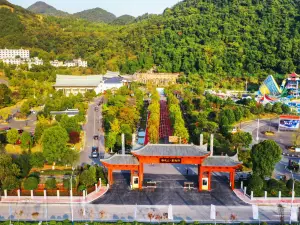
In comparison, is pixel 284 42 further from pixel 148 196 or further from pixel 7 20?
A: pixel 7 20

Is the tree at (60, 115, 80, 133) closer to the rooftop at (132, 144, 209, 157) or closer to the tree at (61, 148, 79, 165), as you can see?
the tree at (61, 148, 79, 165)

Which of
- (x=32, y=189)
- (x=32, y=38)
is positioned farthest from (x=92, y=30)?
(x=32, y=189)

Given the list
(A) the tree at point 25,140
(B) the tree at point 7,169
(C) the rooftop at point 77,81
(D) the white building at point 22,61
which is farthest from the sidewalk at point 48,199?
(D) the white building at point 22,61

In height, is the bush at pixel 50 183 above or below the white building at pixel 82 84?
below

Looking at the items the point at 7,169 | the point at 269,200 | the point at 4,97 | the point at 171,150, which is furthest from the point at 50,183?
the point at 4,97

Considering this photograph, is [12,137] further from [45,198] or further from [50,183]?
[45,198]

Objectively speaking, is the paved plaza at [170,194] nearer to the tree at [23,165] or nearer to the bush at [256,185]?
the bush at [256,185]
